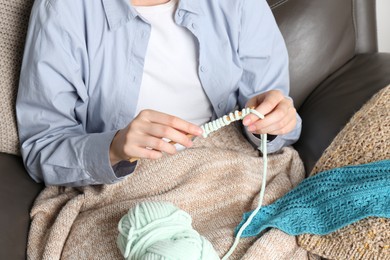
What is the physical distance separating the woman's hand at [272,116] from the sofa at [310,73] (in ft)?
0.65

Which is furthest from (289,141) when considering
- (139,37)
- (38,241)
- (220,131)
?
(38,241)

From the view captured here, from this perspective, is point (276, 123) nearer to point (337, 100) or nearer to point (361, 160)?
point (361, 160)

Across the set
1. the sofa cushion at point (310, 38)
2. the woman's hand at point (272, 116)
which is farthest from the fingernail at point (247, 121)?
the sofa cushion at point (310, 38)

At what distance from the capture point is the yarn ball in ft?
2.59

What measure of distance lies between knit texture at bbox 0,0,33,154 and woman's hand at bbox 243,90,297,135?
1.48 feet

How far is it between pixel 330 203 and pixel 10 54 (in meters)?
0.64

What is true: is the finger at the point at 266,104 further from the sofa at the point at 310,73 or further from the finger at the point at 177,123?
the sofa at the point at 310,73

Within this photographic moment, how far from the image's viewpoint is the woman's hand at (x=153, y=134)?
2.73ft

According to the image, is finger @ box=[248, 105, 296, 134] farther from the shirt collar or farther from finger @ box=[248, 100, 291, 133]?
the shirt collar

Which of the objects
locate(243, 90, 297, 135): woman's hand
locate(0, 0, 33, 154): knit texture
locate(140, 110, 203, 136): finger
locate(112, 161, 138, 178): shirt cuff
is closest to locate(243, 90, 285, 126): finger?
locate(243, 90, 297, 135): woman's hand

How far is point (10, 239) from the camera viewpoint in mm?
949

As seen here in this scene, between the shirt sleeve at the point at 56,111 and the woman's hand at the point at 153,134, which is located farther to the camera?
the shirt sleeve at the point at 56,111

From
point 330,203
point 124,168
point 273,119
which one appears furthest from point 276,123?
point 124,168

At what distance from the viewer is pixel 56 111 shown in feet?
3.36
